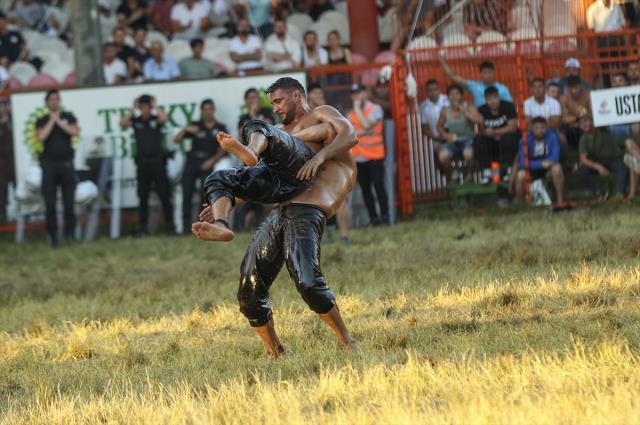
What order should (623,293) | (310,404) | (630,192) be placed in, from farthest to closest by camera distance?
(630,192), (623,293), (310,404)

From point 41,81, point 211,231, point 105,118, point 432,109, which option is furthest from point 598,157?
point 211,231

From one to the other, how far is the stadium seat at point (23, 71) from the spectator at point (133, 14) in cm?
157

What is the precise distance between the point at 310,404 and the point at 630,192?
9890 mm

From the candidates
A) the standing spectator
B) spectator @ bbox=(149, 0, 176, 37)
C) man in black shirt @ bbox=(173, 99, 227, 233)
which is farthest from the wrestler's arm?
spectator @ bbox=(149, 0, 176, 37)

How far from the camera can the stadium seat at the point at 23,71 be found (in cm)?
1927

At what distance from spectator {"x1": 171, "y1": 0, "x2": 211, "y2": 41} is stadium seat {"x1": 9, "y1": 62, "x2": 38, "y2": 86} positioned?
212 cm

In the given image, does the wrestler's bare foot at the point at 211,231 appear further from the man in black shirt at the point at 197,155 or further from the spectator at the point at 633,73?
the spectator at the point at 633,73

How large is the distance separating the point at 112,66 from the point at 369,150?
5207mm

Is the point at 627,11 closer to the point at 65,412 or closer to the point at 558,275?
the point at 558,275

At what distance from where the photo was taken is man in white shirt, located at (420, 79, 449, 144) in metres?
15.9

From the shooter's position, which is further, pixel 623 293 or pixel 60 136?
pixel 60 136

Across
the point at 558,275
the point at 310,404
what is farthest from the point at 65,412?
the point at 558,275

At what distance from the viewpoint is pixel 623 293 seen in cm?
904

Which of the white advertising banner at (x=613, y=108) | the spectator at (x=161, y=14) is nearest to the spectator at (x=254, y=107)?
the white advertising banner at (x=613, y=108)
